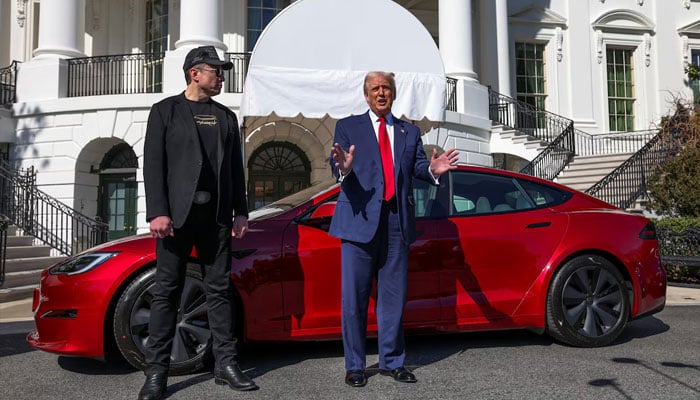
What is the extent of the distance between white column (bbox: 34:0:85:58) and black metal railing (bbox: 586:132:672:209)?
13145mm

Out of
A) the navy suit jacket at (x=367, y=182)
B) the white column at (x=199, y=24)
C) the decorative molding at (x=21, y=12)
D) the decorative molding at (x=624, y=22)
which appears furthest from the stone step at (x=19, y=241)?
the decorative molding at (x=624, y=22)

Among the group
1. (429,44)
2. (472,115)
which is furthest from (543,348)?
(472,115)

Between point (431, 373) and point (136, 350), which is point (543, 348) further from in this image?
point (136, 350)

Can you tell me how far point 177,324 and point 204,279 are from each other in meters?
0.48

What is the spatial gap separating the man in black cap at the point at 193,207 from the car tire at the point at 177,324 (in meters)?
0.31

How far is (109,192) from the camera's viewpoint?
1483 centimetres

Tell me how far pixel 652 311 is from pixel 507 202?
1.48 meters

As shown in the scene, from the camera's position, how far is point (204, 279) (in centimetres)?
352

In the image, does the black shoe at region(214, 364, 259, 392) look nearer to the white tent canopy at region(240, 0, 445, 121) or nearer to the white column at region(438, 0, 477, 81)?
the white tent canopy at region(240, 0, 445, 121)

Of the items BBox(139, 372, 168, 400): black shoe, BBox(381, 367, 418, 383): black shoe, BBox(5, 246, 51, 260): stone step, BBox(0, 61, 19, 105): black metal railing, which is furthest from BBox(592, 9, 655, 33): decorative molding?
BBox(139, 372, 168, 400): black shoe

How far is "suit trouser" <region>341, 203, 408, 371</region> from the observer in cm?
354

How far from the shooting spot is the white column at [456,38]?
16000mm

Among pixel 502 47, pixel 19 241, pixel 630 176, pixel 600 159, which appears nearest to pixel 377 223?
pixel 19 241

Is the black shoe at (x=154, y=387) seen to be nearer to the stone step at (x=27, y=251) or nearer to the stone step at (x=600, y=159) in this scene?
the stone step at (x=27, y=251)
